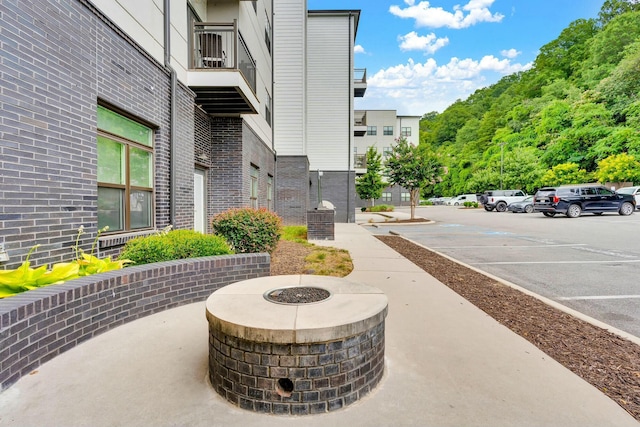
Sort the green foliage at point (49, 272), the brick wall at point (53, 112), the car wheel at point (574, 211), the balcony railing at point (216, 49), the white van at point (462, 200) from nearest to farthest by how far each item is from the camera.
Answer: the green foliage at point (49, 272)
the brick wall at point (53, 112)
the balcony railing at point (216, 49)
the car wheel at point (574, 211)
the white van at point (462, 200)

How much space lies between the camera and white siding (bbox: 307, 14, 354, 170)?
20.8m

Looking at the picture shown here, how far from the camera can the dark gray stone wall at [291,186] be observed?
17516 millimetres

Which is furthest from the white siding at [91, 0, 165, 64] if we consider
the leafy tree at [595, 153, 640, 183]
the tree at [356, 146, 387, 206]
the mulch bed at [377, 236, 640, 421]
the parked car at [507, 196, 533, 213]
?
the leafy tree at [595, 153, 640, 183]

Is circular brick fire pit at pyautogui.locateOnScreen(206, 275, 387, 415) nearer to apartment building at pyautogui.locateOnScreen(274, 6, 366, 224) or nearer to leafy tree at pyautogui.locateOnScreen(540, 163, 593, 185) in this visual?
apartment building at pyautogui.locateOnScreen(274, 6, 366, 224)

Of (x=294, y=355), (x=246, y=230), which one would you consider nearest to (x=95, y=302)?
(x=294, y=355)

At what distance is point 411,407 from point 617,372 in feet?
6.74

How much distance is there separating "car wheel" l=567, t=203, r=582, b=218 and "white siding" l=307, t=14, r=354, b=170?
572 inches

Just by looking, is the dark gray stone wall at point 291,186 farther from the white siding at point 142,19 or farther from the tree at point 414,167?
the white siding at point 142,19

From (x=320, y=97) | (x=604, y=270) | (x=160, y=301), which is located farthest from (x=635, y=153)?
(x=160, y=301)

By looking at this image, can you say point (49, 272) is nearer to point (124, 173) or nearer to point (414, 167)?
point (124, 173)

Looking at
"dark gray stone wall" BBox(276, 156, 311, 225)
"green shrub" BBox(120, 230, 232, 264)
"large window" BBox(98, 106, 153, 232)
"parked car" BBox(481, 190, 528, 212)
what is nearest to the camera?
"green shrub" BBox(120, 230, 232, 264)

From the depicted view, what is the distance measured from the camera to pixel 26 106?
3.46m

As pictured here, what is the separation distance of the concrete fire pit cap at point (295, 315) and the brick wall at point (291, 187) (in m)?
14.2

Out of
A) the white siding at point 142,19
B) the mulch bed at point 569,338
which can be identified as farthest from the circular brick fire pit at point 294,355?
the white siding at point 142,19
